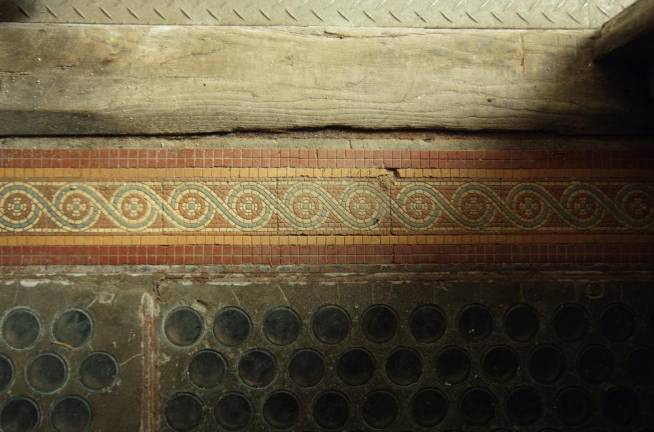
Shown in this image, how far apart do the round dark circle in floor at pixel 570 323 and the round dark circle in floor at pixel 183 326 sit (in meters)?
1.73

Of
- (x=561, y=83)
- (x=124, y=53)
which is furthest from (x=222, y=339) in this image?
(x=561, y=83)

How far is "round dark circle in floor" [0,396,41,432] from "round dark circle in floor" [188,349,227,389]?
2.40ft

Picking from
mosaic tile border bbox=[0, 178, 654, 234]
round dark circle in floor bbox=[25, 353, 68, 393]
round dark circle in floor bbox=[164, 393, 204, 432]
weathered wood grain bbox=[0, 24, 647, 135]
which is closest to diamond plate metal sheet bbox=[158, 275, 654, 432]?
round dark circle in floor bbox=[164, 393, 204, 432]

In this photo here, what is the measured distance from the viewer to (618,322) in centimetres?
268

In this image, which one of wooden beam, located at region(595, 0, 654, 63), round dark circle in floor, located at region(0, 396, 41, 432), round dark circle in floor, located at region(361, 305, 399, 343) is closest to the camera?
wooden beam, located at region(595, 0, 654, 63)

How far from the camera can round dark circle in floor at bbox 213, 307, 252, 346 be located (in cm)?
260

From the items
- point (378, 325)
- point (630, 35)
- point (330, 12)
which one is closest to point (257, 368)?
point (378, 325)

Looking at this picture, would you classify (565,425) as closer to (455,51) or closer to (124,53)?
(455,51)

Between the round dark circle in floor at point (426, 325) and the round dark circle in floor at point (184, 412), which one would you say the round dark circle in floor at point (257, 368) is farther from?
the round dark circle in floor at point (426, 325)

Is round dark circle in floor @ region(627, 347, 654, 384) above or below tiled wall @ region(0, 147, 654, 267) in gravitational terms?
below

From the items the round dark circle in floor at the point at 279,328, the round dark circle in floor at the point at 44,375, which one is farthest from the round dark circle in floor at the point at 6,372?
the round dark circle in floor at the point at 279,328

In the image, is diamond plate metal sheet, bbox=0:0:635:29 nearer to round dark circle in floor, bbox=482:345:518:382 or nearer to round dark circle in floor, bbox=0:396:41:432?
round dark circle in floor, bbox=482:345:518:382

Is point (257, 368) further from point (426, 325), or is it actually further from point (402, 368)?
point (426, 325)

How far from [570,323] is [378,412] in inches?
40.7
